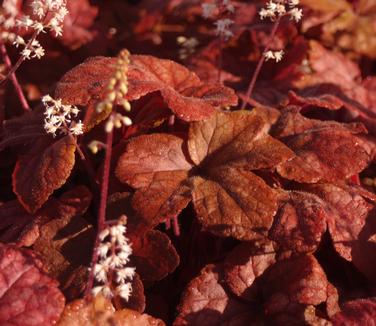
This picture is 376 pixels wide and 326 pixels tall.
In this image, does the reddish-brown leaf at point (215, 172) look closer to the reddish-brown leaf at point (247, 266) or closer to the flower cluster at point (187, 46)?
the reddish-brown leaf at point (247, 266)

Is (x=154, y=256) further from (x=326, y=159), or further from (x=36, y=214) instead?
Result: (x=326, y=159)

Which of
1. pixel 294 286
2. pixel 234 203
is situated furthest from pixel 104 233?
pixel 294 286

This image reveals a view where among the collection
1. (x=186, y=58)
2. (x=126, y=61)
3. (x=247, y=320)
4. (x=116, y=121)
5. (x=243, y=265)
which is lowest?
(x=247, y=320)

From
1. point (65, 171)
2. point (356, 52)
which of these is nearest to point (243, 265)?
point (65, 171)

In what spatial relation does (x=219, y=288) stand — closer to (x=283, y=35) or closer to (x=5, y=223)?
(x=5, y=223)

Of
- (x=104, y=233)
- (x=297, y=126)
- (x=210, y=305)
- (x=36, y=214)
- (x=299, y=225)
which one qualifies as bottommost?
(x=210, y=305)

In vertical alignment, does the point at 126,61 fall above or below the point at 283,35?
above

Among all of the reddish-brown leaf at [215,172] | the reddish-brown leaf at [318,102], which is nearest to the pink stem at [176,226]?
the reddish-brown leaf at [215,172]
